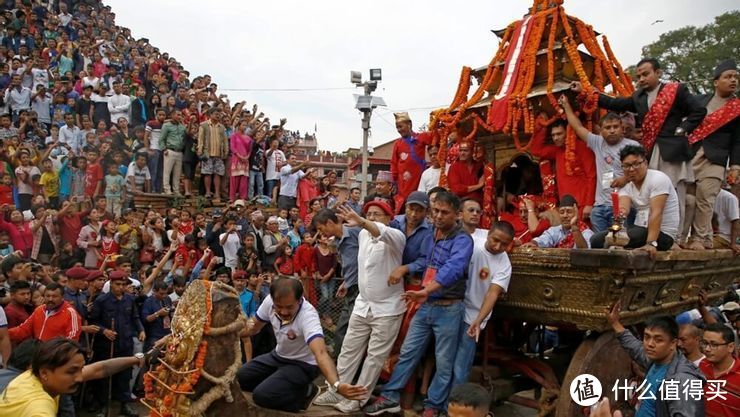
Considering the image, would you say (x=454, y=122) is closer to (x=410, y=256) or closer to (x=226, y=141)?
(x=410, y=256)

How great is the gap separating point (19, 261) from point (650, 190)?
665 centimetres

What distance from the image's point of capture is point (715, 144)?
18.6 ft

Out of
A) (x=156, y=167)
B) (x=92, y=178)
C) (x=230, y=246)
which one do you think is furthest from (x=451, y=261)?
(x=156, y=167)

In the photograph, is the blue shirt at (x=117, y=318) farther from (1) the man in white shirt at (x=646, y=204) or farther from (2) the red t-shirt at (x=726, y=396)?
(2) the red t-shirt at (x=726, y=396)

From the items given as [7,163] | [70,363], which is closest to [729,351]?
[70,363]

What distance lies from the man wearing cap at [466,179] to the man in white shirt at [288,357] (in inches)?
114

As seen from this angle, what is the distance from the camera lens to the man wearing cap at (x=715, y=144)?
223 inches

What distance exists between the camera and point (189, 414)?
347cm

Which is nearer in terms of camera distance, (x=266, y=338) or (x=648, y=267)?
(x=648, y=267)

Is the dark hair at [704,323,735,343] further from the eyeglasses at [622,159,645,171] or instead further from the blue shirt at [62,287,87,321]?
the blue shirt at [62,287,87,321]

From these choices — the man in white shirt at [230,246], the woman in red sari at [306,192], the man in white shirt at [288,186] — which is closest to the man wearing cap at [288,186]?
the man in white shirt at [288,186]

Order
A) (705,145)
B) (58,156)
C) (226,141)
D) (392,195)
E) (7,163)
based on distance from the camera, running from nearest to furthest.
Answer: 1. (705,145)
2. (392,195)
3. (7,163)
4. (58,156)
5. (226,141)

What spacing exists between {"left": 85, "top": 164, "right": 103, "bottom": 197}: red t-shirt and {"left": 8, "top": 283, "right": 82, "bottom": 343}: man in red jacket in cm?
530

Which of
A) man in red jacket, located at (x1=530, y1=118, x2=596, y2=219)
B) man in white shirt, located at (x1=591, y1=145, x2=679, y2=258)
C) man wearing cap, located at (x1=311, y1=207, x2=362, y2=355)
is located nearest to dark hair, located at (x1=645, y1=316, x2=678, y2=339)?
man in white shirt, located at (x1=591, y1=145, x2=679, y2=258)
